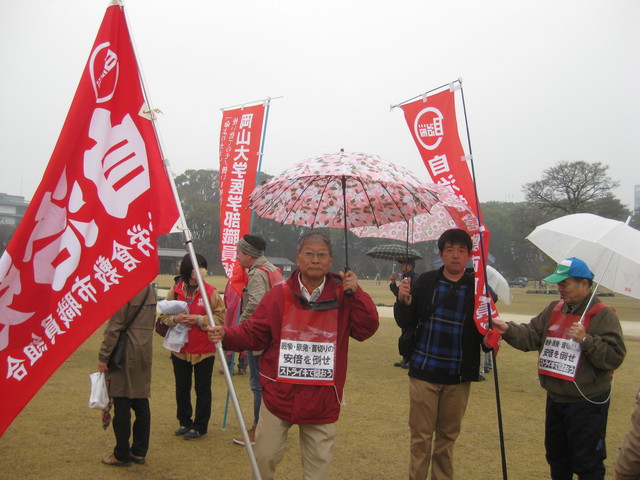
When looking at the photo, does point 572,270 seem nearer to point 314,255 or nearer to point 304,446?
point 314,255

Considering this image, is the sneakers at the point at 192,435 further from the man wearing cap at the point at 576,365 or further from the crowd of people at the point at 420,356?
the man wearing cap at the point at 576,365

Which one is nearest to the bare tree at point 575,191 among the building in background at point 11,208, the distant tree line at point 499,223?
the distant tree line at point 499,223

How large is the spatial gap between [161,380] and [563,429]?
19.1 feet

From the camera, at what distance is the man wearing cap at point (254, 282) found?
527 centimetres

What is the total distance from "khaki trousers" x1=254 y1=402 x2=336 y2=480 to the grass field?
139cm

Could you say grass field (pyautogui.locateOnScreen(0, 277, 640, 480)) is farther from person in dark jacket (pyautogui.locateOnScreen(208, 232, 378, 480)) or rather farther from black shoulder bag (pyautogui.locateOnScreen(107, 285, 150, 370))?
person in dark jacket (pyautogui.locateOnScreen(208, 232, 378, 480))

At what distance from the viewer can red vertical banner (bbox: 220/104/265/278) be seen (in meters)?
7.51

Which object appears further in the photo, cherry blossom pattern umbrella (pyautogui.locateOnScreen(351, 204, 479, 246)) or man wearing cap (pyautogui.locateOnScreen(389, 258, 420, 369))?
man wearing cap (pyautogui.locateOnScreen(389, 258, 420, 369))

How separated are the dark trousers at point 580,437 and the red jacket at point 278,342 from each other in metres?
1.49

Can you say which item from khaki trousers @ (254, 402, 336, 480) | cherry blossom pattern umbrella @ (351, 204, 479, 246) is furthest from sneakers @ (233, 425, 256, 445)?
cherry blossom pattern umbrella @ (351, 204, 479, 246)

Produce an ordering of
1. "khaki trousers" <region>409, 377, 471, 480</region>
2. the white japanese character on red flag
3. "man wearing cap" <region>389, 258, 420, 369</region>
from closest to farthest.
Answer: the white japanese character on red flag → "khaki trousers" <region>409, 377, 471, 480</region> → "man wearing cap" <region>389, 258, 420, 369</region>

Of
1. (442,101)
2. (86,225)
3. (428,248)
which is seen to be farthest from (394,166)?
(428,248)

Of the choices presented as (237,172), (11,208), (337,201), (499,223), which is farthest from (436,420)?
(11,208)

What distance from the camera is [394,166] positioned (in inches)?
150
